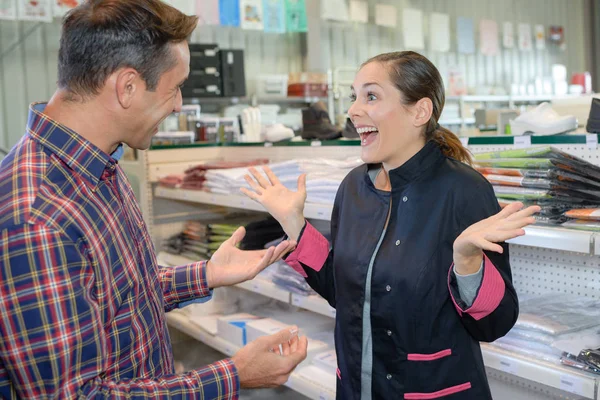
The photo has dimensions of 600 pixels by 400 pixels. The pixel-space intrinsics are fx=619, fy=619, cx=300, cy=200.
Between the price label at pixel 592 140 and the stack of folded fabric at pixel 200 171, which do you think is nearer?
the price label at pixel 592 140

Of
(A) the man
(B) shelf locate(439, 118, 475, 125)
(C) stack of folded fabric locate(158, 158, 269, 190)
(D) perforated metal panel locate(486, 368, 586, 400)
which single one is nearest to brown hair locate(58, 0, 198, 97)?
(A) the man

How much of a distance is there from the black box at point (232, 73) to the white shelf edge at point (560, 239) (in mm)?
5552

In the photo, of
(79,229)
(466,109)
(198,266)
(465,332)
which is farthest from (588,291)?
(466,109)

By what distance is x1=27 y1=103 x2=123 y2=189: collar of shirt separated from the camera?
4.03 ft

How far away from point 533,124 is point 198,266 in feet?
5.40

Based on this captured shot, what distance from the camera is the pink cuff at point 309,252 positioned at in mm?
1896

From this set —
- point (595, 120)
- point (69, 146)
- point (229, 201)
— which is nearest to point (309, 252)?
point (69, 146)

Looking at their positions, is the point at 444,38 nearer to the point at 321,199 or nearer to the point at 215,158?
the point at 215,158

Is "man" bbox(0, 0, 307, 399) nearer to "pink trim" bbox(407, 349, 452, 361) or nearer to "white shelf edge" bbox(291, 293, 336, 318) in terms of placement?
"pink trim" bbox(407, 349, 452, 361)

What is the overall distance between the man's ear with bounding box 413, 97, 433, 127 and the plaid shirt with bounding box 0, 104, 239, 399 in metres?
0.87

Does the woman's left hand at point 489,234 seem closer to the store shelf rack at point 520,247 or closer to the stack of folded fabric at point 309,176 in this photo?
the store shelf rack at point 520,247

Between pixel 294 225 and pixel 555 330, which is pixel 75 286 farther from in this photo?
pixel 555 330

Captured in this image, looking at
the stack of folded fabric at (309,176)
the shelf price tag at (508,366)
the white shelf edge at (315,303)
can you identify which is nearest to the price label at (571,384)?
the shelf price tag at (508,366)

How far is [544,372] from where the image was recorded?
193 cm
